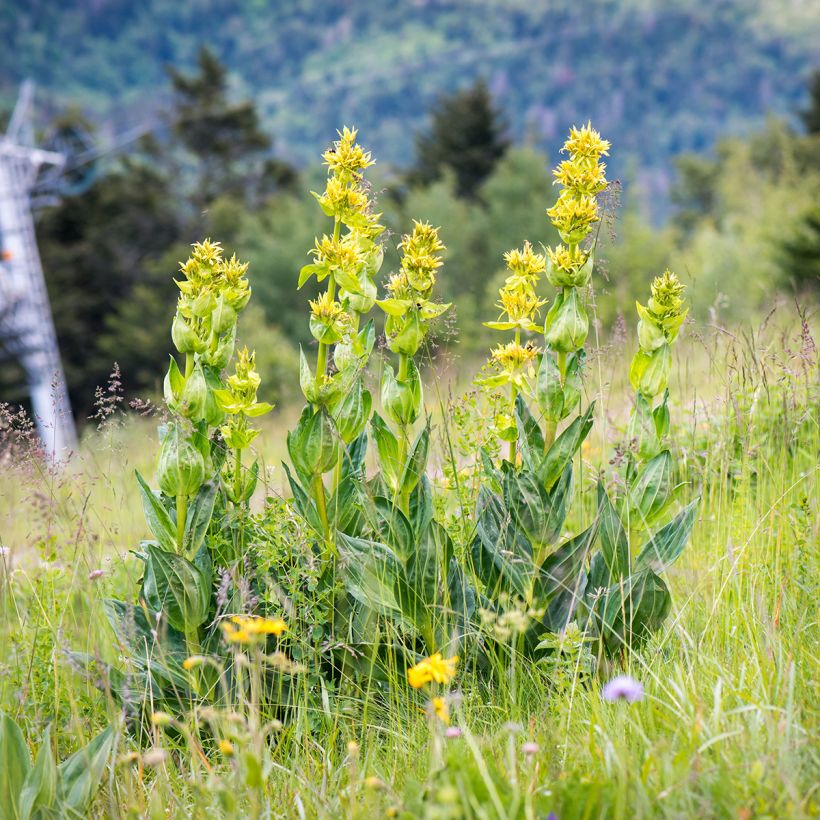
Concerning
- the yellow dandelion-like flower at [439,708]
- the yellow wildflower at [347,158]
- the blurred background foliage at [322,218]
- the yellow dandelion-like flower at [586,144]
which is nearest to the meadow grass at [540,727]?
the yellow dandelion-like flower at [439,708]

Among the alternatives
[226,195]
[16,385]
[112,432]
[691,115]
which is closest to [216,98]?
[226,195]

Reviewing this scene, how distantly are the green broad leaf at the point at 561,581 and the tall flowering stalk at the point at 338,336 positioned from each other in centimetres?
63

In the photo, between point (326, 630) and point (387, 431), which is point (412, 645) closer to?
point (326, 630)

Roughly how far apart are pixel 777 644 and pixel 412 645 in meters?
0.94

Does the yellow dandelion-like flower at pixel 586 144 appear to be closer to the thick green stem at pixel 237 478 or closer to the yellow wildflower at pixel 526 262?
the yellow wildflower at pixel 526 262

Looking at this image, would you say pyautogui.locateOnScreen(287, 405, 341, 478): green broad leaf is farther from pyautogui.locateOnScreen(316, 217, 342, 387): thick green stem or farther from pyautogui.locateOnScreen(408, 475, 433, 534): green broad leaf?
pyautogui.locateOnScreen(408, 475, 433, 534): green broad leaf

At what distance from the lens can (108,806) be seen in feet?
6.48

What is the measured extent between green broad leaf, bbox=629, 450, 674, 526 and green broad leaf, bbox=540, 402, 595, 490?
0.22 m

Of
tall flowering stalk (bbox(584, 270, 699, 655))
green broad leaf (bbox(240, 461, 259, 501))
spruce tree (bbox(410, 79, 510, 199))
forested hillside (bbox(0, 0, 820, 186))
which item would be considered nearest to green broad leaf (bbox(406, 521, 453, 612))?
tall flowering stalk (bbox(584, 270, 699, 655))

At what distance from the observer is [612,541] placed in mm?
2279

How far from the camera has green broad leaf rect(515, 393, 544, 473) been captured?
225 cm

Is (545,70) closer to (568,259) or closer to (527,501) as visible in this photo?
(568,259)

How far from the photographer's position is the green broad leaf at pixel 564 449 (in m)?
2.21

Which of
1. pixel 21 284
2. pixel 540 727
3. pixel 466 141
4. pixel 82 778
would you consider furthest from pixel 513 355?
pixel 466 141
